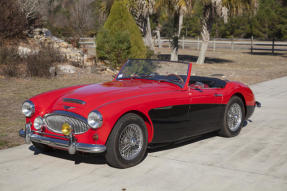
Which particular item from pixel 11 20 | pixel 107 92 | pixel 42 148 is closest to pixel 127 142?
pixel 107 92

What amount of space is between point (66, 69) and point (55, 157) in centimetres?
1012

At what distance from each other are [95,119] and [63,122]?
0.47 meters

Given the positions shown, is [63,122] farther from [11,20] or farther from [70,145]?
[11,20]

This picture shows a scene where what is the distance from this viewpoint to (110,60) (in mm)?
15961

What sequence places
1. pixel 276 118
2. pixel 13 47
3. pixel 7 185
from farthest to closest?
pixel 13 47, pixel 276 118, pixel 7 185

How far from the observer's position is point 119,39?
15.5 metres

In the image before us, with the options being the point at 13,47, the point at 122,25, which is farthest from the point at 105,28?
the point at 13,47

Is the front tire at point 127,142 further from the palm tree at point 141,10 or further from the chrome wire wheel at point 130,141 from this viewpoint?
the palm tree at point 141,10

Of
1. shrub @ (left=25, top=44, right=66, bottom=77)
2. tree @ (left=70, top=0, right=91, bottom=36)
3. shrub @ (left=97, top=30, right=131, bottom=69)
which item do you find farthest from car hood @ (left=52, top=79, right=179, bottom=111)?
tree @ (left=70, top=0, right=91, bottom=36)

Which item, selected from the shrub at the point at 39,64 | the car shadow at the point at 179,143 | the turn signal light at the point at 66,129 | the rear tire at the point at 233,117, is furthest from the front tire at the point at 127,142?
the shrub at the point at 39,64

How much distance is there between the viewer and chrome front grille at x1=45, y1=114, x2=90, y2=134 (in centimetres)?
475

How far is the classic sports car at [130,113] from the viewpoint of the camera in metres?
4.74

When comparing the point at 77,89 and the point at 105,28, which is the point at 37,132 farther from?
the point at 105,28

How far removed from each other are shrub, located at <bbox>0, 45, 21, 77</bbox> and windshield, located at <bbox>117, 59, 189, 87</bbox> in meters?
8.27
